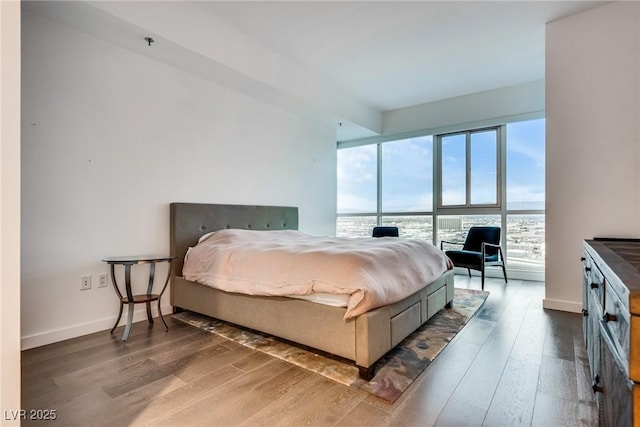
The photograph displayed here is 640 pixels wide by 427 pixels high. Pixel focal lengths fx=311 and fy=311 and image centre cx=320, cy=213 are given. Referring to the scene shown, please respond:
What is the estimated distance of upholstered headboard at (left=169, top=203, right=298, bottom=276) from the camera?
10.1 feet

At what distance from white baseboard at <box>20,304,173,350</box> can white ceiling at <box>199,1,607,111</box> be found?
284 cm

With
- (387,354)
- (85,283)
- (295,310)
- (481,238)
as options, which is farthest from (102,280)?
(481,238)

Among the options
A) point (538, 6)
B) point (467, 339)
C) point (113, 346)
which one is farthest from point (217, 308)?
point (538, 6)

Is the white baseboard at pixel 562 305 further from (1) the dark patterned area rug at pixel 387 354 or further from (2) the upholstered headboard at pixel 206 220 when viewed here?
(2) the upholstered headboard at pixel 206 220

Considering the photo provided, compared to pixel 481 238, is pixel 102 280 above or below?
below

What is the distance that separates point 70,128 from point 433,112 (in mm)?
4799

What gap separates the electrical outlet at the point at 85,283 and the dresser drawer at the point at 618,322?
10.5 feet

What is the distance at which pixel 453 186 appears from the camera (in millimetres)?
5121

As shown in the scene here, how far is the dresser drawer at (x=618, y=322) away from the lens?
80cm

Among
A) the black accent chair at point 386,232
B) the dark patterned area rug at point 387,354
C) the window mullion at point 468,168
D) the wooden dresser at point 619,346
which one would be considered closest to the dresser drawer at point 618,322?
the wooden dresser at point 619,346

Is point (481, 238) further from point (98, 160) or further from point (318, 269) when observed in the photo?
point (98, 160)

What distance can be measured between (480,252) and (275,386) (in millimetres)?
3492
